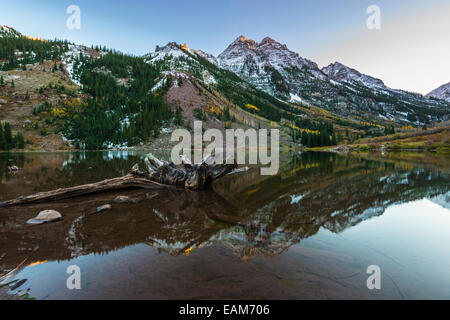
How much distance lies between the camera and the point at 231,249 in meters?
5.82

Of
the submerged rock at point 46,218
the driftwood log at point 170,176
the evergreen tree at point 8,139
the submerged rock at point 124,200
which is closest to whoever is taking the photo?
the submerged rock at point 46,218

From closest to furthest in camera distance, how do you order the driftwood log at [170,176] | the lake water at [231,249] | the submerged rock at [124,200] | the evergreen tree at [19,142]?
the lake water at [231,249], the submerged rock at [124,200], the driftwood log at [170,176], the evergreen tree at [19,142]

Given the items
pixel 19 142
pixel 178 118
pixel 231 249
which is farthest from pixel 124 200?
pixel 178 118

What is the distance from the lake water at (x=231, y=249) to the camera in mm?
4020

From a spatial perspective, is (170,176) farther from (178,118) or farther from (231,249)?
(178,118)

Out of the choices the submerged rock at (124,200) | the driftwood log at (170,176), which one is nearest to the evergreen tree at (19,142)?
the driftwood log at (170,176)

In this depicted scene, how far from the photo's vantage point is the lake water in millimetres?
4020

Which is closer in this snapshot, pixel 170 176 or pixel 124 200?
pixel 124 200

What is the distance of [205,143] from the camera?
11369 cm

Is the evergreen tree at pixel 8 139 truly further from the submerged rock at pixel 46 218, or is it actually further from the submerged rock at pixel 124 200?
the submerged rock at pixel 46 218

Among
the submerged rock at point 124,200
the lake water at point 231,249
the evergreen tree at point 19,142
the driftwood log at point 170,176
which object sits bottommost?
the lake water at point 231,249
